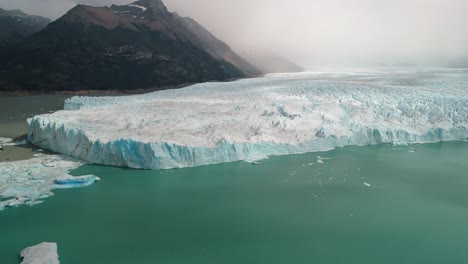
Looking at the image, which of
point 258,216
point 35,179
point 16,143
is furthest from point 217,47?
point 258,216

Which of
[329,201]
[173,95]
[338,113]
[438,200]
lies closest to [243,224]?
[329,201]

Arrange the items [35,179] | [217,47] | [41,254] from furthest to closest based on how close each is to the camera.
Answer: [217,47] < [35,179] < [41,254]

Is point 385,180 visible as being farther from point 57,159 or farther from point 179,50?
point 179,50

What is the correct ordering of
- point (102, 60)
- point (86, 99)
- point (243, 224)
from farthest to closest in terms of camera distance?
point (102, 60), point (86, 99), point (243, 224)

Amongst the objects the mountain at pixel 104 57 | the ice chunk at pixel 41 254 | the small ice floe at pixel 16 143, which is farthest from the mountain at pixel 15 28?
the ice chunk at pixel 41 254

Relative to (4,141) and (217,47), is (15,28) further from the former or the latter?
(4,141)

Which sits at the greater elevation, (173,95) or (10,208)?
(173,95)
